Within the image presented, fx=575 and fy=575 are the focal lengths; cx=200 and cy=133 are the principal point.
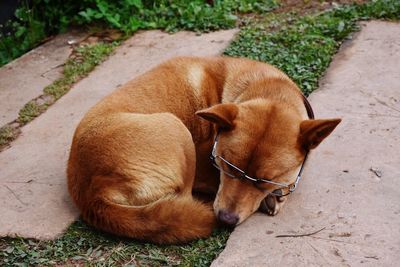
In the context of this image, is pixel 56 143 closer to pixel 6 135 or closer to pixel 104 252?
pixel 6 135

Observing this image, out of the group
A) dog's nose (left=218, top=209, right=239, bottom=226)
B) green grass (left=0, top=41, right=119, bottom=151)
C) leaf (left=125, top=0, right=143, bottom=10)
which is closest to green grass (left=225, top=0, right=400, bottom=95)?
leaf (left=125, top=0, right=143, bottom=10)

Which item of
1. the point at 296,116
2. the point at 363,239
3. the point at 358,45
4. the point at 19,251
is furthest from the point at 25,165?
the point at 358,45

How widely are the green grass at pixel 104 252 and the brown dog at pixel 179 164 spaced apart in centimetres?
10

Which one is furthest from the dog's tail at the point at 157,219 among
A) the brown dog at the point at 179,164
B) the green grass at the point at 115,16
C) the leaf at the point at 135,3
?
the leaf at the point at 135,3

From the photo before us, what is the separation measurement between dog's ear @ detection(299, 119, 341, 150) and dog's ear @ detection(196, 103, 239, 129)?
444 mm

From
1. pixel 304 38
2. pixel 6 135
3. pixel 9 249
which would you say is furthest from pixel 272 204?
pixel 304 38

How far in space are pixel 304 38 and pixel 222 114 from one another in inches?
118

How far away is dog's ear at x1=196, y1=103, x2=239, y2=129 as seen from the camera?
11.9ft

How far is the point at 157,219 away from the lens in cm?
347

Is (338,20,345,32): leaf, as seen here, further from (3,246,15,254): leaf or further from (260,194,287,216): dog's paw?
(3,246,15,254): leaf

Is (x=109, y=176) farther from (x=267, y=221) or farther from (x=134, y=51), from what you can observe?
(x=134, y=51)

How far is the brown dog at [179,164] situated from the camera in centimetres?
354

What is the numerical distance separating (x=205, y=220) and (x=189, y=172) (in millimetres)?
408

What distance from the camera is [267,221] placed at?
3824 millimetres
